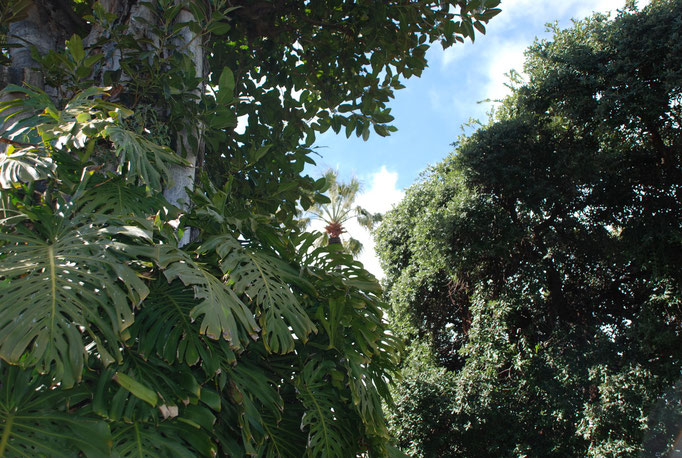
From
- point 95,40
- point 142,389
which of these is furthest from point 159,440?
point 95,40

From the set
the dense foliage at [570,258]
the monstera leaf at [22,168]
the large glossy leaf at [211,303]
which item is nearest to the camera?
the large glossy leaf at [211,303]

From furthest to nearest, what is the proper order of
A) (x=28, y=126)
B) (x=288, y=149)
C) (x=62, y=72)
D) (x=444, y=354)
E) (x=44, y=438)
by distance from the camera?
(x=444, y=354)
(x=288, y=149)
(x=62, y=72)
(x=28, y=126)
(x=44, y=438)

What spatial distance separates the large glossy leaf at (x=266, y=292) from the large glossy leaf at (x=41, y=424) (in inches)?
20.6

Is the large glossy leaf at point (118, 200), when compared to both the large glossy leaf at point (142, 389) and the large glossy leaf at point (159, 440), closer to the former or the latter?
the large glossy leaf at point (142, 389)

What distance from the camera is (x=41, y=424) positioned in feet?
3.83

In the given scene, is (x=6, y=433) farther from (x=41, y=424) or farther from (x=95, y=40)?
(x=95, y=40)

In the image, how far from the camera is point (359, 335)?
5.98 ft

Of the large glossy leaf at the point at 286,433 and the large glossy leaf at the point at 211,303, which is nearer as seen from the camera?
the large glossy leaf at the point at 211,303

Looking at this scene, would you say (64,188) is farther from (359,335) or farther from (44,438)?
(359,335)

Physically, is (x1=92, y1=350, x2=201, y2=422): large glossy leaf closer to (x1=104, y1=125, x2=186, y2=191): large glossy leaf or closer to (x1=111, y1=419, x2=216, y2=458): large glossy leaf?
(x1=111, y1=419, x2=216, y2=458): large glossy leaf

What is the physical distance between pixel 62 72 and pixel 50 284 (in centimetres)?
141

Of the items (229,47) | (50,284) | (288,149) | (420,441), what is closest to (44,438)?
(50,284)

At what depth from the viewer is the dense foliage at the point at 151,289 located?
121 cm

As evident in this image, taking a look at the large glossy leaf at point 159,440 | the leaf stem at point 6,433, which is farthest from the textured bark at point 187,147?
the leaf stem at point 6,433
